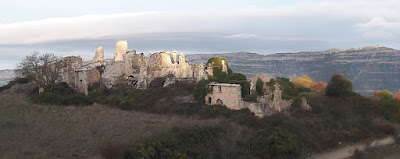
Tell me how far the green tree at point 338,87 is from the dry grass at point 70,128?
13.5 meters

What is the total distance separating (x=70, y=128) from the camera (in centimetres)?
2638

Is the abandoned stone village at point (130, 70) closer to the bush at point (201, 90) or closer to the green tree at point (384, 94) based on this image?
the bush at point (201, 90)

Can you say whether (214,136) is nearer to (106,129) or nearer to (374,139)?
(106,129)

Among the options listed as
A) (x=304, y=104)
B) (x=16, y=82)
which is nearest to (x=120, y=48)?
(x=16, y=82)

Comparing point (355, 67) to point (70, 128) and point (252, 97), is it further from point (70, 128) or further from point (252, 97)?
point (70, 128)

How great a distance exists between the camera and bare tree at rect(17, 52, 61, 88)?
1455 inches

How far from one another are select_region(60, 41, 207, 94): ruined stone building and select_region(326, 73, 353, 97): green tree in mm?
11022

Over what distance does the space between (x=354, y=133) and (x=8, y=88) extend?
31182 mm

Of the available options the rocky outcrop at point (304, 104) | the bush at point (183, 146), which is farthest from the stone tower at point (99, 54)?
the rocky outcrop at point (304, 104)

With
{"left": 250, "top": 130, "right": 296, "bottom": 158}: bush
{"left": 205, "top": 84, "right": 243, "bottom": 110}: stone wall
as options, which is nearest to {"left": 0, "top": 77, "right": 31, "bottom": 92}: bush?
{"left": 205, "top": 84, "right": 243, "bottom": 110}: stone wall

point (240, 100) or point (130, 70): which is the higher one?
point (130, 70)

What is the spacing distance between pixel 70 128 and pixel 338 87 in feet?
73.8

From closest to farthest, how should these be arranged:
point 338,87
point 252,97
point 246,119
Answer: point 246,119
point 252,97
point 338,87

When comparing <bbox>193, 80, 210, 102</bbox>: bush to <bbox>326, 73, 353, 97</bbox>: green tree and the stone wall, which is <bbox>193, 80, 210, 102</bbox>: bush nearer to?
the stone wall
